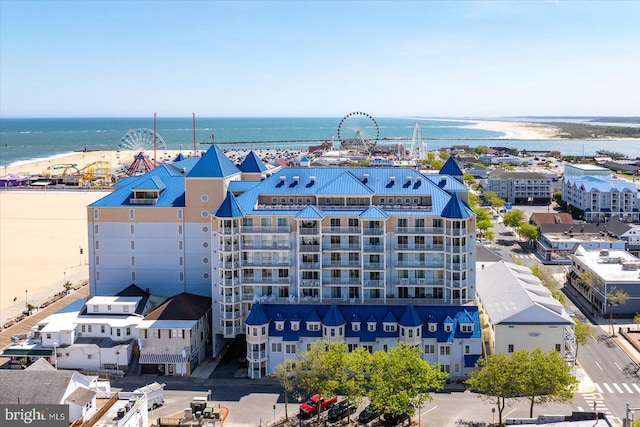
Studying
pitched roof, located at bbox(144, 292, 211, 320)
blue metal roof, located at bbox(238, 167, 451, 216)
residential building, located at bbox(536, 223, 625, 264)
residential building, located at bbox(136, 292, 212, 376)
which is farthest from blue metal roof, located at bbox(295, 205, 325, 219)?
residential building, located at bbox(536, 223, 625, 264)

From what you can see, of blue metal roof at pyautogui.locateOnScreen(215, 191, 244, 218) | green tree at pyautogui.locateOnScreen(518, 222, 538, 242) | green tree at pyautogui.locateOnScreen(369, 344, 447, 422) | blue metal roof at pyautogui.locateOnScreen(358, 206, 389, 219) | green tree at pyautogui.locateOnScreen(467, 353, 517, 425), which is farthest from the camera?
green tree at pyautogui.locateOnScreen(518, 222, 538, 242)

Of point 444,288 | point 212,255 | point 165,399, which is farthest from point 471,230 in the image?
point 165,399

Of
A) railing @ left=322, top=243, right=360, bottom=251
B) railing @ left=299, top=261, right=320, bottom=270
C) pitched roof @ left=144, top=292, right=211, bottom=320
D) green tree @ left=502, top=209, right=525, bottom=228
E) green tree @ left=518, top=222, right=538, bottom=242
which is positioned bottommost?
pitched roof @ left=144, top=292, right=211, bottom=320

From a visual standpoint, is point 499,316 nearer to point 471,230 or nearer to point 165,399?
point 471,230

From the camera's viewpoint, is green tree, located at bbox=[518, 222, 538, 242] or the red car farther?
green tree, located at bbox=[518, 222, 538, 242]

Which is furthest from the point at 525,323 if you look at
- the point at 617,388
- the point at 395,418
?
the point at 395,418

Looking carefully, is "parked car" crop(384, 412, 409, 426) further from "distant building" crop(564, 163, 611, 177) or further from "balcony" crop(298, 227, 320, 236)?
"distant building" crop(564, 163, 611, 177)
